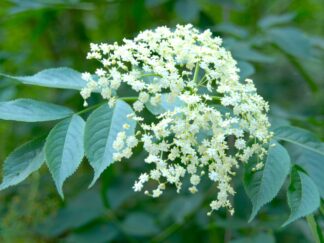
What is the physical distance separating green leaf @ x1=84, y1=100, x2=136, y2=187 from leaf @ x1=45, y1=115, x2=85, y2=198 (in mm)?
34

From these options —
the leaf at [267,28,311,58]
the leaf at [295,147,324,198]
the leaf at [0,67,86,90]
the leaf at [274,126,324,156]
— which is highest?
the leaf at [0,67,86,90]

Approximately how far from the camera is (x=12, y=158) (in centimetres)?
144

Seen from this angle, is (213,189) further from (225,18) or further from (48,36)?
(48,36)

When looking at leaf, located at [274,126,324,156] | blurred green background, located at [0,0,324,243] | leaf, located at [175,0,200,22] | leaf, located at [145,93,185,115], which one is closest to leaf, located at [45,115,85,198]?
leaf, located at [145,93,185,115]

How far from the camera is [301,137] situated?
5.45 feet

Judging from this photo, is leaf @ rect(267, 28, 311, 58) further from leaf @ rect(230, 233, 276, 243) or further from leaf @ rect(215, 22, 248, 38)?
leaf @ rect(230, 233, 276, 243)

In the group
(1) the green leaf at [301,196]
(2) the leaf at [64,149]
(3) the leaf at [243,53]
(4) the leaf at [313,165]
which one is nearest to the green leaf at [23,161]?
(2) the leaf at [64,149]

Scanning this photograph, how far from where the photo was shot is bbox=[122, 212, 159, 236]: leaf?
2.63 metres

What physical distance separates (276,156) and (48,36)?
238 cm

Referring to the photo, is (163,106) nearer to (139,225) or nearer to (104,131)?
(104,131)

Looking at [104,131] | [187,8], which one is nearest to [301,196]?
[104,131]

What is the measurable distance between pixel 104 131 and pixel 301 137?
2.04ft

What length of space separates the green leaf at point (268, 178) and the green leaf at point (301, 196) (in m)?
0.04

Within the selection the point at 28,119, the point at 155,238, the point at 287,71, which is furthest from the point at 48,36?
the point at 28,119
